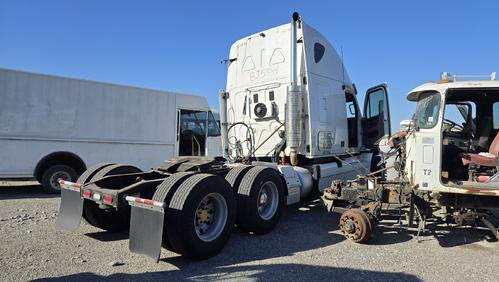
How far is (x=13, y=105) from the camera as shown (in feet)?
28.8

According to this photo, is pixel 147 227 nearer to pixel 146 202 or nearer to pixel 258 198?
pixel 146 202

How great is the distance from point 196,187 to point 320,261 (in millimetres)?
1761

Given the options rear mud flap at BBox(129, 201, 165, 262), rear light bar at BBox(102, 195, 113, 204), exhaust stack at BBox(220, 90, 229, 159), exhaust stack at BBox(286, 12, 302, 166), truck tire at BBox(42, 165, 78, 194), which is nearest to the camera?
rear mud flap at BBox(129, 201, 165, 262)

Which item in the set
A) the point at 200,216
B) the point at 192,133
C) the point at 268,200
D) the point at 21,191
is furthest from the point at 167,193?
the point at 192,133

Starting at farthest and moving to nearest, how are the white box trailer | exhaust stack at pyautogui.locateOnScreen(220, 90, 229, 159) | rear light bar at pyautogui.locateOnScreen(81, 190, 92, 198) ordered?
1. the white box trailer
2. exhaust stack at pyautogui.locateOnScreen(220, 90, 229, 159)
3. rear light bar at pyautogui.locateOnScreen(81, 190, 92, 198)

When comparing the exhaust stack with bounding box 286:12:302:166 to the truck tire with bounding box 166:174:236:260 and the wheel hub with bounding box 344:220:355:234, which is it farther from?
the truck tire with bounding box 166:174:236:260

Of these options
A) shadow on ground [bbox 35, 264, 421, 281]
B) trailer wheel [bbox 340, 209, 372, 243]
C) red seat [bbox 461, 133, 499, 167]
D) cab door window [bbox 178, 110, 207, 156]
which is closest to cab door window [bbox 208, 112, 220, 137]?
cab door window [bbox 178, 110, 207, 156]

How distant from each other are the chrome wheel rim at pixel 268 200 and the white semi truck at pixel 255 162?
2 cm

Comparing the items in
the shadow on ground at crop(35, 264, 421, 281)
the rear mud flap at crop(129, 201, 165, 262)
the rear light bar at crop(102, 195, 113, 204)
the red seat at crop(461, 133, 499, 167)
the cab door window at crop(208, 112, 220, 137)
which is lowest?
the shadow on ground at crop(35, 264, 421, 281)

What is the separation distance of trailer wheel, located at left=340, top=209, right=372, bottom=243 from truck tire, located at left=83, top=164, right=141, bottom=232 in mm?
3307

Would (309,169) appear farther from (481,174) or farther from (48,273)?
(48,273)

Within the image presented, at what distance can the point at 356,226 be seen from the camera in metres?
5.26

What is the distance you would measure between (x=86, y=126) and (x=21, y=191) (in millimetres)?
2488

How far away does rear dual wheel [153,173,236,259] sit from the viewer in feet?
13.6
